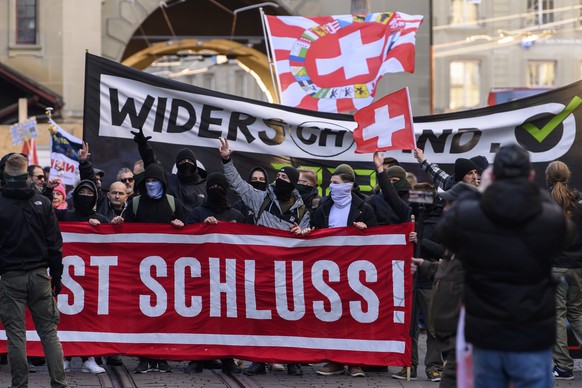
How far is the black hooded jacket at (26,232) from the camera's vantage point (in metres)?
10.3

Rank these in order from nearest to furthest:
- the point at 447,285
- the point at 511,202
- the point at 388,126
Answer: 1. the point at 511,202
2. the point at 447,285
3. the point at 388,126

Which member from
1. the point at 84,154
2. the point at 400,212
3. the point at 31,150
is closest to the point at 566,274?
the point at 400,212

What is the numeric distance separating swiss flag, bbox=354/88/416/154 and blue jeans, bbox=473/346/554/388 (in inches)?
217

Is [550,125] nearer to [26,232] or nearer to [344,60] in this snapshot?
[344,60]

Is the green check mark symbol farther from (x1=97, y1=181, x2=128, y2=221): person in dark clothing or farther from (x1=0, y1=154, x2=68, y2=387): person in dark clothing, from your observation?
(x1=0, y1=154, x2=68, y2=387): person in dark clothing

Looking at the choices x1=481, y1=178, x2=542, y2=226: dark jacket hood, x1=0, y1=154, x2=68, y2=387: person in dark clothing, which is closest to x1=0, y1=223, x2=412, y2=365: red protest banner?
x1=0, y1=154, x2=68, y2=387: person in dark clothing

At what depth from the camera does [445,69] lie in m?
57.8

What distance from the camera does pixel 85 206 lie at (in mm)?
12273

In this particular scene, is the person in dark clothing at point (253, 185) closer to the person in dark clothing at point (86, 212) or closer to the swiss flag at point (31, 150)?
A: the person in dark clothing at point (86, 212)

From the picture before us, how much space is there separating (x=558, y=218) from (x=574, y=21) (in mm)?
53551

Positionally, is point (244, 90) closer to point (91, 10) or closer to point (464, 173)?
→ point (91, 10)

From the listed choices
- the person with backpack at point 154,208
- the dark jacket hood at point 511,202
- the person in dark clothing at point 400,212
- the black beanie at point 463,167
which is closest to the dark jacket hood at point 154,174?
the person with backpack at point 154,208

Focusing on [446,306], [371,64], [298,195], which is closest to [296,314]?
[298,195]

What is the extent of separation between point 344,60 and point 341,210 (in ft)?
19.4
